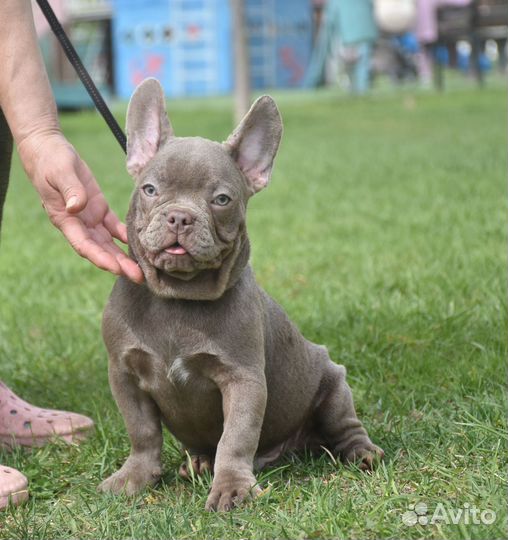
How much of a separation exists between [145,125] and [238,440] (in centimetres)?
99

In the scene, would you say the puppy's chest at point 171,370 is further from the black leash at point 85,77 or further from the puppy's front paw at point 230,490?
the black leash at point 85,77

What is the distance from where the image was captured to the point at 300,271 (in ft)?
19.6

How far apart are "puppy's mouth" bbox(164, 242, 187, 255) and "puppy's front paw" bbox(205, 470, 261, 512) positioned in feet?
2.05

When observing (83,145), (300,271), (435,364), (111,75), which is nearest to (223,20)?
(111,75)

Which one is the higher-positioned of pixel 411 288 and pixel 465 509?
pixel 465 509

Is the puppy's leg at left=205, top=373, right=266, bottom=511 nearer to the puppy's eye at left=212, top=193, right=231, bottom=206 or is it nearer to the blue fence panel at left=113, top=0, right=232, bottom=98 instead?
the puppy's eye at left=212, top=193, right=231, bottom=206

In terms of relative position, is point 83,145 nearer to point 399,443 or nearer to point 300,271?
point 300,271

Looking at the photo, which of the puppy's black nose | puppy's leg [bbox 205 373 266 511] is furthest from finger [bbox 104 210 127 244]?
puppy's leg [bbox 205 373 266 511]

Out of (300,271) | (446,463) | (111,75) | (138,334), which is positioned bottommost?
(111,75)

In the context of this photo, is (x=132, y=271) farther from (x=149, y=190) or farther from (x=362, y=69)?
(x=362, y=69)

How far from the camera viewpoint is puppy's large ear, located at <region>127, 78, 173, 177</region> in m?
3.02

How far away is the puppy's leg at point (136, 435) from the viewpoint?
2977mm

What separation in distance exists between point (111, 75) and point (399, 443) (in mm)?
27809

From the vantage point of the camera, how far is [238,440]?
2791 millimetres
